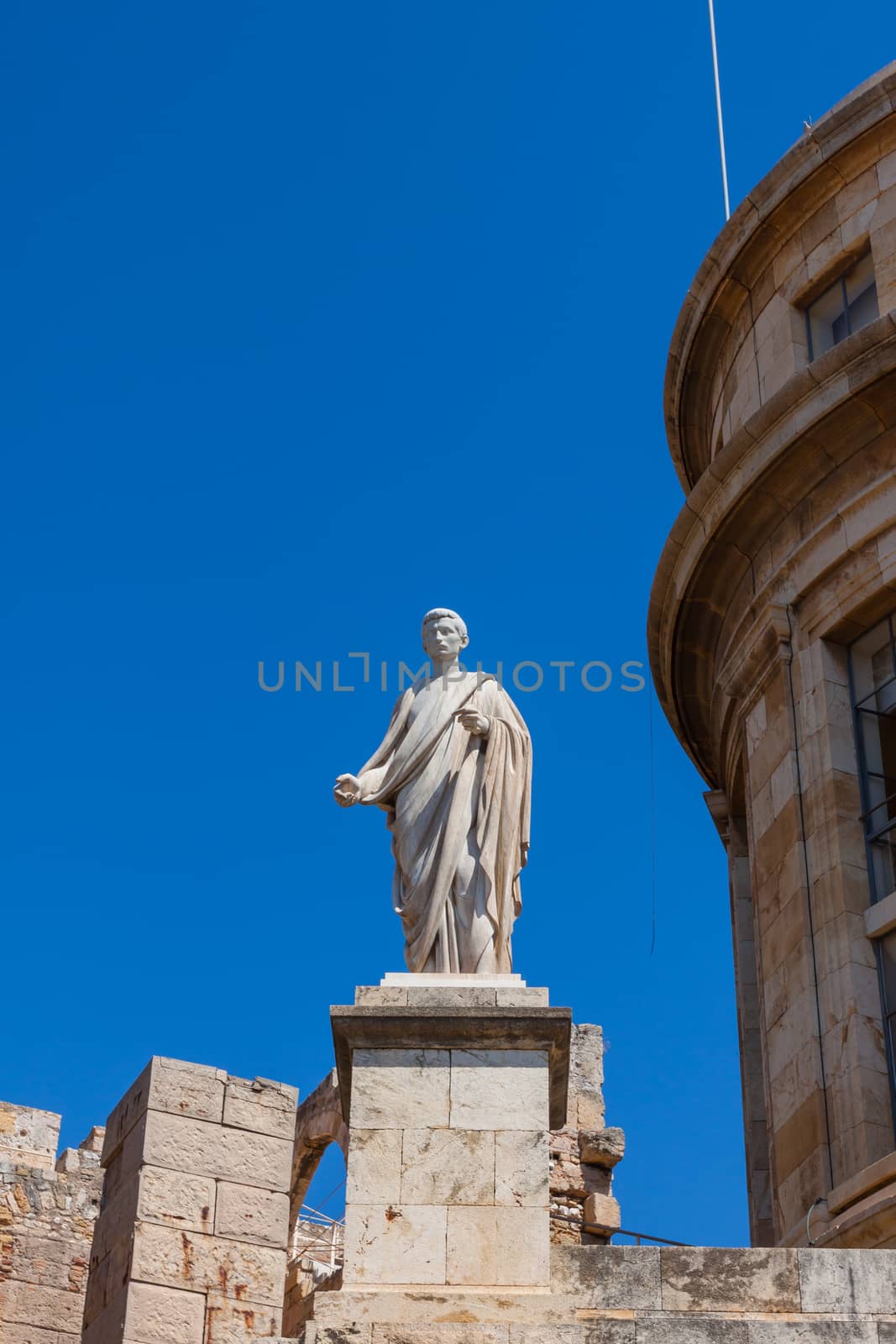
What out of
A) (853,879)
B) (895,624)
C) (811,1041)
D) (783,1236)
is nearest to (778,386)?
(895,624)

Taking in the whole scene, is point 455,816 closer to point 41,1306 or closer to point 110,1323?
point 110,1323

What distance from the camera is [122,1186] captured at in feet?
Answer: 47.7

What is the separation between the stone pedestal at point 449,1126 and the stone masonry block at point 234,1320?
354cm

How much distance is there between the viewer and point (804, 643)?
62.5 feet

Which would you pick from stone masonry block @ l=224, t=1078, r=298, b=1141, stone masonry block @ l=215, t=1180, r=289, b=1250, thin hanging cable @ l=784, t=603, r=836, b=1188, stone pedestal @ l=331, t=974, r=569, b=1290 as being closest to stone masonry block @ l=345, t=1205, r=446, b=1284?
stone pedestal @ l=331, t=974, r=569, b=1290

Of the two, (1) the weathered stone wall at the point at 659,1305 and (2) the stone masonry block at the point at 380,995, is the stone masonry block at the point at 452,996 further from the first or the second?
(1) the weathered stone wall at the point at 659,1305

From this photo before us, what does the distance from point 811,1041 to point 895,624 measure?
368cm

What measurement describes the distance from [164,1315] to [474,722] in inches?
180

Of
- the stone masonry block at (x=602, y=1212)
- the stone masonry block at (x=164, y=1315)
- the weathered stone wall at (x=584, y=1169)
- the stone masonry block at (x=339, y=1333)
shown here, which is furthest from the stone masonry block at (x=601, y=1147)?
the stone masonry block at (x=339, y=1333)

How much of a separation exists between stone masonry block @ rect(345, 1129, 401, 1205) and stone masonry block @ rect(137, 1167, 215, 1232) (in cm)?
367

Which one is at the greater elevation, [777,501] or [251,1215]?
[777,501]

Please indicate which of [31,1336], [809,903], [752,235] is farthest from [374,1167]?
[752,235]

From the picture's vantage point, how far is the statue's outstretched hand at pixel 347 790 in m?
12.3

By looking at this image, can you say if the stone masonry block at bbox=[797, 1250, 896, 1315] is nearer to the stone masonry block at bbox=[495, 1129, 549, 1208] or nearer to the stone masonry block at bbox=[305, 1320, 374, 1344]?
the stone masonry block at bbox=[495, 1129, 549, 1208]
